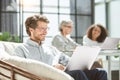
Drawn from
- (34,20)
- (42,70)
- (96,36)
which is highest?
(34,20)

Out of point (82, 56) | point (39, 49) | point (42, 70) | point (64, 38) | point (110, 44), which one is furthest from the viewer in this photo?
point (64, 38)

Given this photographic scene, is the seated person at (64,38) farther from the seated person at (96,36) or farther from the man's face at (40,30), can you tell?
the man's face at (40,30)

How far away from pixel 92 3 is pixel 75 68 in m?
5.04

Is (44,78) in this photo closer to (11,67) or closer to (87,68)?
(11,67)

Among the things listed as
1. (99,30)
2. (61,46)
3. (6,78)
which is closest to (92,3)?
(99,30)

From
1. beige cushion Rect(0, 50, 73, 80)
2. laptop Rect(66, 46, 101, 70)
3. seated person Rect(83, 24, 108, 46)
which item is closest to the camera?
beige cushion Rect(0, 50, 73, 80)

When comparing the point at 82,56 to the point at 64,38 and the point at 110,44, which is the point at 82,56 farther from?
the point at 64,38

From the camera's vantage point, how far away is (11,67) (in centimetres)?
130

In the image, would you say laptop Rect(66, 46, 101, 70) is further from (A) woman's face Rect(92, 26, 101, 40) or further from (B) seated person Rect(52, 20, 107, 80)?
(A) woman's face Rect(92, 26, 101, 40)

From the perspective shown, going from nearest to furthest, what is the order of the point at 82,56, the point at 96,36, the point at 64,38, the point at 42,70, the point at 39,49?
the point at 42,70 → the point at 82,56 → the point at 39,49 → the point at 64,38 → the point at 96,36

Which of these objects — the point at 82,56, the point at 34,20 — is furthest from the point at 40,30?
the point at 82,56

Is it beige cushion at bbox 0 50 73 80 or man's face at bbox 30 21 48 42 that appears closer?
beige cushion at bbox 0 50 73 80

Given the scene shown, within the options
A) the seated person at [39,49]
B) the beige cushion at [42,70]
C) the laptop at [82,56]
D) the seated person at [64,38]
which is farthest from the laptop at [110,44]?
the beige cushion at [42,70]

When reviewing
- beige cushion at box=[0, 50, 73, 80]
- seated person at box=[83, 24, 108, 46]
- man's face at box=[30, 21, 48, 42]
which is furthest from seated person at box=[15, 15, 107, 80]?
Answer: seated person at box=[83, 24, 108, 46]
